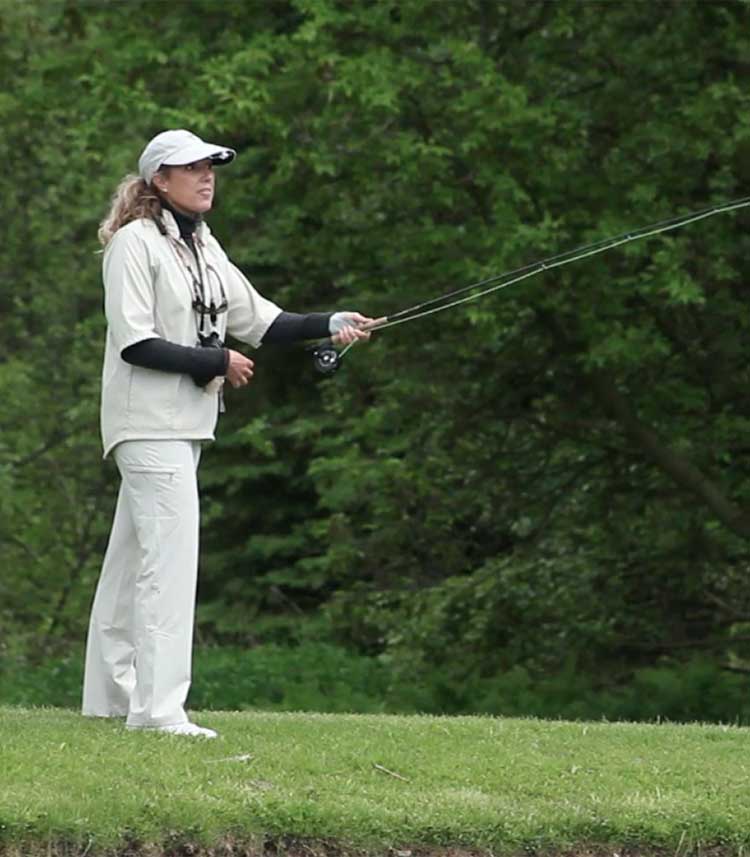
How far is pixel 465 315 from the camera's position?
15.9 m

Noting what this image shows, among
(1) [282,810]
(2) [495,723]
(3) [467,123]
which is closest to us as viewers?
(1) [282,810]

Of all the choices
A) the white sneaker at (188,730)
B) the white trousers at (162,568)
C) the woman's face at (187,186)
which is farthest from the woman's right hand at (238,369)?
the white sneaker at (188,730)

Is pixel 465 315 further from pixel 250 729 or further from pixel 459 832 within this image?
pixel 459 832

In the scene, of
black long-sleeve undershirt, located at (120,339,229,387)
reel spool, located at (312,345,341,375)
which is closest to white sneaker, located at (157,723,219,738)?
black long-sleeve undershirt, located at (120,339,229,387)

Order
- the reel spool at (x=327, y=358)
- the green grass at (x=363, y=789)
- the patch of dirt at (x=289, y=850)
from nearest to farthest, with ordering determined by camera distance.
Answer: the patch of dirt at (x=289, y=850)
the green grass at (x=363, y=789)
the reel spool at (x=327, y=358)

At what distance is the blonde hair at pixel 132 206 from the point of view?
8.41m

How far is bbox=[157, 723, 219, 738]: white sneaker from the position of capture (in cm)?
825

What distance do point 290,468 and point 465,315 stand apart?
442 inches

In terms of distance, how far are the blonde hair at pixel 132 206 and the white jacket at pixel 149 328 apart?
0.06 m

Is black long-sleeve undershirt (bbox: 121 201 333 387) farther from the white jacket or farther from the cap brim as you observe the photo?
the cap brim

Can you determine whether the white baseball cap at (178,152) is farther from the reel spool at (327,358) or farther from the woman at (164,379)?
the reel spool at (327,358)

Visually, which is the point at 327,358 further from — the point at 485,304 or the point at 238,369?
the point at 485,304

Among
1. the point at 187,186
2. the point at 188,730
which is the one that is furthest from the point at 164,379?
the point at 188,730

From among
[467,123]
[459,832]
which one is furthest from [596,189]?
[459,832]
